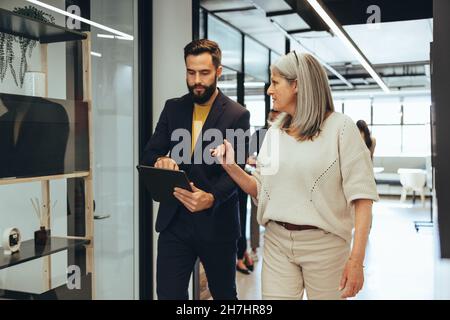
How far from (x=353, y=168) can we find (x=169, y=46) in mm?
1630

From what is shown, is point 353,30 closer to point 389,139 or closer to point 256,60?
point 256,60

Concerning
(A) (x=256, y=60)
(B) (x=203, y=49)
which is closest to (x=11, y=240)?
(B) (x=203, y=49)

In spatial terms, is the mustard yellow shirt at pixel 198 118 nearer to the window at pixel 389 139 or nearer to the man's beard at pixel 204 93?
the man's beard at pixel 204 93

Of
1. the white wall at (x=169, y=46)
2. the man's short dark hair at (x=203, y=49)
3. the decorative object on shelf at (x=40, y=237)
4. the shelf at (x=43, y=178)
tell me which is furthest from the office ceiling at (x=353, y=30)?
the decorative object on shelf at (x=40, y=237)

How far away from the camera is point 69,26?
2.29 m

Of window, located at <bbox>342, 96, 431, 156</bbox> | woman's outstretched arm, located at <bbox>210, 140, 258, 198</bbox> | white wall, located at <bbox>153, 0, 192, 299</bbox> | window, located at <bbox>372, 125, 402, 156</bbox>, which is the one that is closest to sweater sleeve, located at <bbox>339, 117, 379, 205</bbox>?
woman's outstretched arm, located at <bbox>210, 140, 258, 198</bbox>

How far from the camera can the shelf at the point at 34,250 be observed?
5.91ft

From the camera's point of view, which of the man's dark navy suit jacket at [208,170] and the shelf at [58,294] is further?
the shelf at [58,294]

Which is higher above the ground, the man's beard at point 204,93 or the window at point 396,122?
the window at point 396,122

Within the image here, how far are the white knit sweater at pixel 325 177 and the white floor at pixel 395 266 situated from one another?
201 centimetres

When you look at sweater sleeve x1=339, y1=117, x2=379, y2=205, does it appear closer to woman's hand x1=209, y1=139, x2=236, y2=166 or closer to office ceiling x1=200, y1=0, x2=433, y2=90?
woman's hand x1=209, y1=139, x2=236, y2=166

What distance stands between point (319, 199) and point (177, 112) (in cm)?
73

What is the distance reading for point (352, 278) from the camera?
1.44m

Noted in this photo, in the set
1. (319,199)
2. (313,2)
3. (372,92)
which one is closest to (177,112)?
(319,199)
